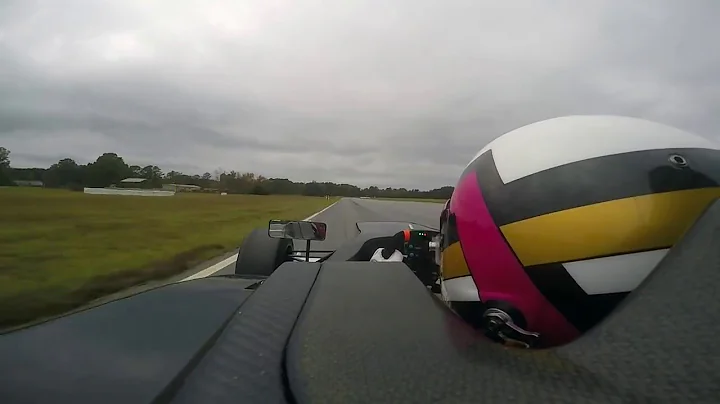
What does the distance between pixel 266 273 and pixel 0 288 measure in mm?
4756

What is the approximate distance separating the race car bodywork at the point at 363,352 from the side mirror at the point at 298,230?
2222 millimetres

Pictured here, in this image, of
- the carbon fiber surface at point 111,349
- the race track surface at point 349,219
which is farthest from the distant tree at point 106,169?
the carbon fiber surface at point 111,349

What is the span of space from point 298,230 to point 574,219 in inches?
108

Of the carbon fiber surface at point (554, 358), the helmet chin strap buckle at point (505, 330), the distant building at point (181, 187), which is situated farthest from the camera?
the distant building at point (181, 187)

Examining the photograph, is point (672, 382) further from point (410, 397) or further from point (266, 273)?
point (266, 273)

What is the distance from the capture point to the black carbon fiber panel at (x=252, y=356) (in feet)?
3.33

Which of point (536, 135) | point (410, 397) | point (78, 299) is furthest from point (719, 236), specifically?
point (78, 299)

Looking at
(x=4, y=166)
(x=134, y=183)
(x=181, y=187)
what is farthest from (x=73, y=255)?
(x=181, y=187)

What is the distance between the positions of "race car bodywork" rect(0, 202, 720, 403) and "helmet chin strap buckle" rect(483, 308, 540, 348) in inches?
11.2

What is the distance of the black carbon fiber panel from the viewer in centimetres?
102

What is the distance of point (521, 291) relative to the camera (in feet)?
5.32

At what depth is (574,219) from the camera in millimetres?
1549

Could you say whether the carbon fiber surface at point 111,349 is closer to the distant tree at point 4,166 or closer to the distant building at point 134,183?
the distant tree at point 4,166

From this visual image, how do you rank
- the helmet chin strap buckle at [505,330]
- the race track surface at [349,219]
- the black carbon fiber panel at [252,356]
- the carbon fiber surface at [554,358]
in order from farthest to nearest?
the race track surface at [349,219] < the helmet chin strap buckle at [505,330] < the black carbon fiber panel at [252,356] < the carbon fiber surface at [554,358]
